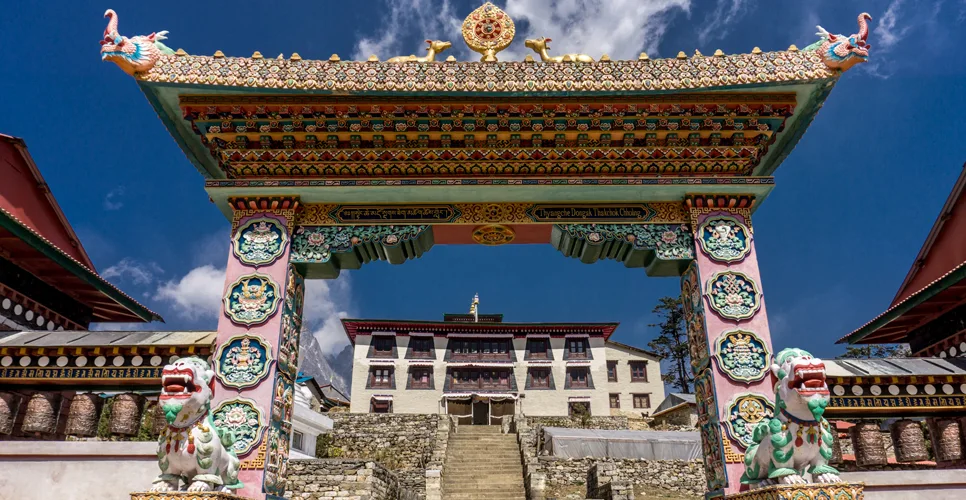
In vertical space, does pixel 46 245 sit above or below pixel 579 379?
below

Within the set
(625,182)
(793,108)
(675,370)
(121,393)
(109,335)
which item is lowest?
(121,393)

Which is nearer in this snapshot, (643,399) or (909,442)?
(909,442)

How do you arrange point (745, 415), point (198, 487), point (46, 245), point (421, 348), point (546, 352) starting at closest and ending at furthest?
point (198, 487), point (745, 415), point (46, 245), point (421, 348), point (546, 352)

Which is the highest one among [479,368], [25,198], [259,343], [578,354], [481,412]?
[578,354]

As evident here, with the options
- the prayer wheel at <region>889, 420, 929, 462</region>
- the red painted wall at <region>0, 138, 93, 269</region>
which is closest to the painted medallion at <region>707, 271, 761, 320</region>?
the prayer wheel at <region>889, 420, 929, 462</region>

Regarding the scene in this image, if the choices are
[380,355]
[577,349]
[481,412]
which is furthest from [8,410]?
A: [577,349]

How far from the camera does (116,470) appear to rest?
6.38 m

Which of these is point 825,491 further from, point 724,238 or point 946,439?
point 724,238

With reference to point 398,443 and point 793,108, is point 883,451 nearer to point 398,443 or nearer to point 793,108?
point 793,108

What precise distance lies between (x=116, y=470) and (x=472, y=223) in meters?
4.60

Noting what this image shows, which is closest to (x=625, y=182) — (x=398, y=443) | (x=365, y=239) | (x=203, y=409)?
(x=365, y=239)

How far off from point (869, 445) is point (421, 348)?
32639mm

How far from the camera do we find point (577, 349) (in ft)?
128

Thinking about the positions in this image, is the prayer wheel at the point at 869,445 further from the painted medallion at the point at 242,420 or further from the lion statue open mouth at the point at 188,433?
the lion statue open mouth at the point at 188,433
